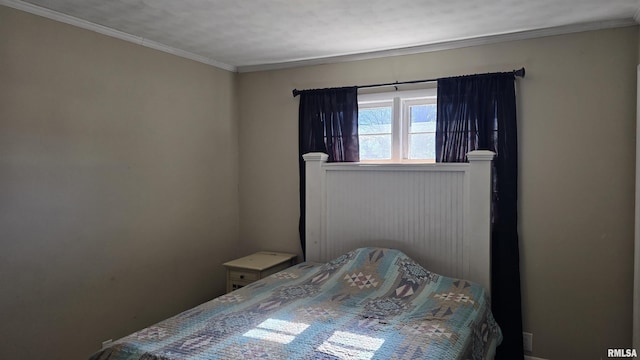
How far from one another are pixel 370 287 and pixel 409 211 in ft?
2.22

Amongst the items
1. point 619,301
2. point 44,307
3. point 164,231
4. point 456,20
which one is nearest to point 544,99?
point 456,20

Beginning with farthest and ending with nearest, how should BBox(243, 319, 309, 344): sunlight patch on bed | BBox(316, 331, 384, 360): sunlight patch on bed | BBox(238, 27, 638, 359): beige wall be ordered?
1. BBox(238, 27, 638, 359): beige wall
2. BBox(243, 319, 309, 344): sunlight patch on bed
3. BBox(316, 331, 384, 360): sunlight patch on bed

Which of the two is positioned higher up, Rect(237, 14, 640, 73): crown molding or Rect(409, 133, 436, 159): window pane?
Rect(237, 14, 640, 73): crown molding

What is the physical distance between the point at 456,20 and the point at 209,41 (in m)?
1.73

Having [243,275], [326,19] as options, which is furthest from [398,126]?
[243,275]

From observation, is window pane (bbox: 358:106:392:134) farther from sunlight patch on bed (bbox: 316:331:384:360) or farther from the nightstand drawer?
sunlight patch on bed (bbox: 316:331:384:360)

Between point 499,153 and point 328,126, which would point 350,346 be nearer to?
point 499,153

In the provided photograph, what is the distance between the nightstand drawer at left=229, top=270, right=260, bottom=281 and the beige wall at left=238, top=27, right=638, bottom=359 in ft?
6.34

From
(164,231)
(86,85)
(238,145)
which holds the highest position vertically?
(86,85)

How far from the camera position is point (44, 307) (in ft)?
8.16

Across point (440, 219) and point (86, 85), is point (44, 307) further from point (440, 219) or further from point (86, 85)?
point (440, 219)

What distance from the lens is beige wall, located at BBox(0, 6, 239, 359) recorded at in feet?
7.79

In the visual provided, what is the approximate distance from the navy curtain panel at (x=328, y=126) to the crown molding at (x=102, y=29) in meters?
0.92

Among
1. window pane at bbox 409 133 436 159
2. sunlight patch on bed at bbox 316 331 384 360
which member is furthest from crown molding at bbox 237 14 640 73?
→ sunlight patch on bed at bbox 316 331 384 360
